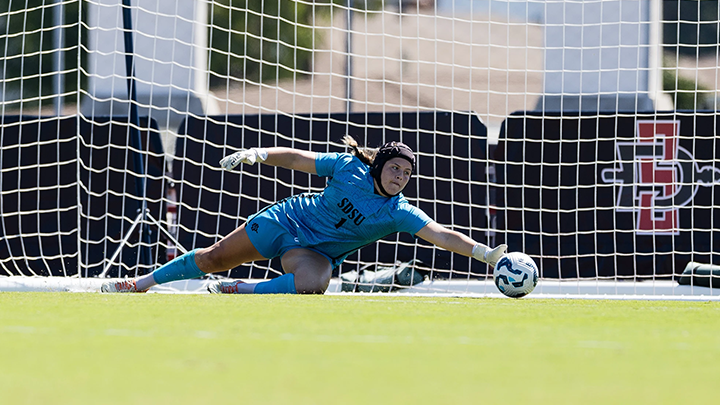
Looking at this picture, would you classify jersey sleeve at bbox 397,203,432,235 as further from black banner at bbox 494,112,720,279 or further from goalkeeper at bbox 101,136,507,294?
black banner at bbox 494,112,720,279

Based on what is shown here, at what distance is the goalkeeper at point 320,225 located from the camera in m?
5.14

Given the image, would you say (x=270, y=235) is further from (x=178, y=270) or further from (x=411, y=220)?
(x=411, y=220)

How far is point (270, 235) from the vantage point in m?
5.34

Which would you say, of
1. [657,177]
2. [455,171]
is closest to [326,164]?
[455,171]

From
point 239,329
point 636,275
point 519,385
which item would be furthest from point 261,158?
point 636,275

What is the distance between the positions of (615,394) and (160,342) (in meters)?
1.27

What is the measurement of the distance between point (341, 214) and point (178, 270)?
3.36 feet

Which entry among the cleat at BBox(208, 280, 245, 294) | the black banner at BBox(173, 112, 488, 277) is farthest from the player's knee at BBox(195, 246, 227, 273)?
the black banner at BBox(173, 112, 488, 277)

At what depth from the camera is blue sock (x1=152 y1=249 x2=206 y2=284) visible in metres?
5.41

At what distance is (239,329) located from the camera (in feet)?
9.45

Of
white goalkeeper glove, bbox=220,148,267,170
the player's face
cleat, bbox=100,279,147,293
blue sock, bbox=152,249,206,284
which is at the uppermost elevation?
white goalkeeper glove, bbox=220,148,267,170

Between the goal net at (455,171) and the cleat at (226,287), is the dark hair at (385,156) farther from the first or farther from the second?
the goal net at (455,171)

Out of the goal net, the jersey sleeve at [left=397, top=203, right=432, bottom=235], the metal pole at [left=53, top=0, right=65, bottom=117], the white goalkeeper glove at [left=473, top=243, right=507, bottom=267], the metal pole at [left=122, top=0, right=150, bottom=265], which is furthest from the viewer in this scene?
the goal net

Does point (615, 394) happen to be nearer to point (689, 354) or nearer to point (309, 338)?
point (689, 354)
